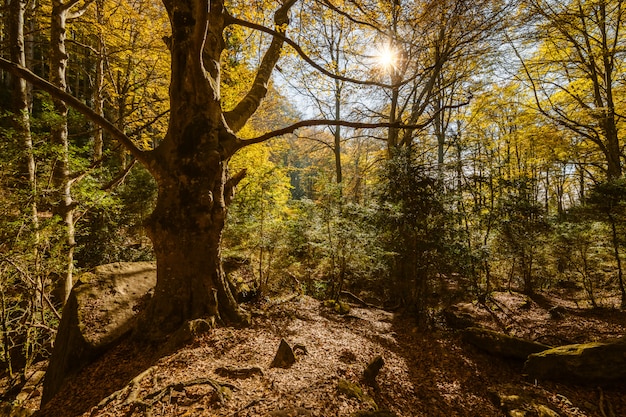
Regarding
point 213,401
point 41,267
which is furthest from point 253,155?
point 213,401

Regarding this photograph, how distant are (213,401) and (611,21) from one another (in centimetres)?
1622

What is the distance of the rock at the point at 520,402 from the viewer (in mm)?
3275

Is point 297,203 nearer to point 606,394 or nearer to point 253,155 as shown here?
point 253,155

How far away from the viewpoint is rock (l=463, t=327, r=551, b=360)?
468 cm

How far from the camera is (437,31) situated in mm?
8375

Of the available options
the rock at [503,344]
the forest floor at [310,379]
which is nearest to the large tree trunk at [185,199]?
the forest floor at [310,379]

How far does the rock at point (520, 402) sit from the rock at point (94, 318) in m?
5.36

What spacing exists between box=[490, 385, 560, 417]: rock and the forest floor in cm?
3

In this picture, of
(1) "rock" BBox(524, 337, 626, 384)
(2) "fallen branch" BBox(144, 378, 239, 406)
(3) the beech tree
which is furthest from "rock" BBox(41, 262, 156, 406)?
(1) "rock" BBox(524, 337, 626, 384)

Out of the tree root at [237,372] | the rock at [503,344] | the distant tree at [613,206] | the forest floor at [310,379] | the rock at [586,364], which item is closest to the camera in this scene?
the forest floor at [310,379]

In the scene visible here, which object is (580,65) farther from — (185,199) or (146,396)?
(146,396)

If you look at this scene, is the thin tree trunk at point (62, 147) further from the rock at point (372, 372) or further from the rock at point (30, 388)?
the rock at point (372, 372)

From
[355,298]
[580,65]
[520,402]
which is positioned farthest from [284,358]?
[580,65]

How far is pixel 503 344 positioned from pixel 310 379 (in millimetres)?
3942
